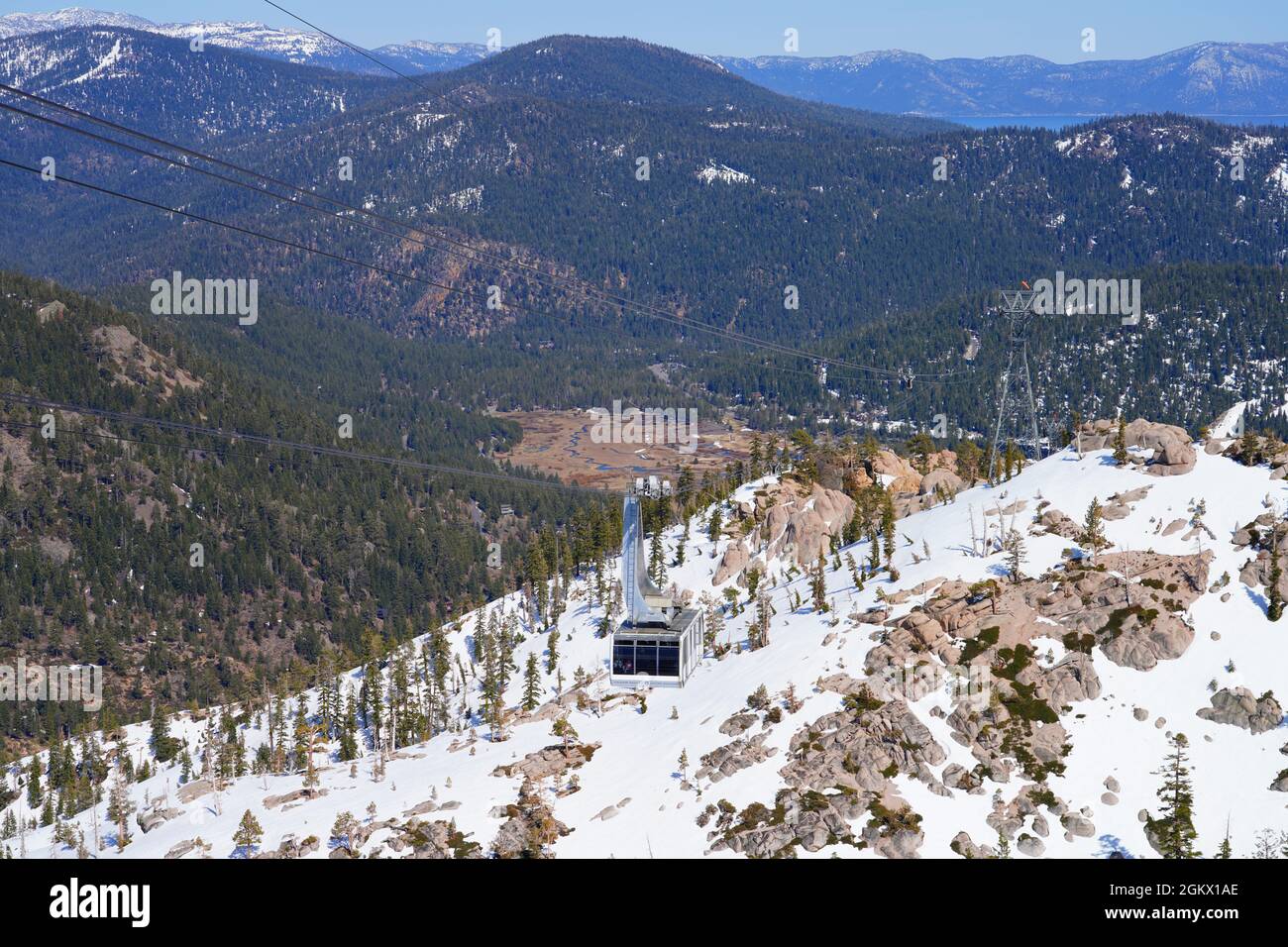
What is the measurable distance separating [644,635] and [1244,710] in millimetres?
44665

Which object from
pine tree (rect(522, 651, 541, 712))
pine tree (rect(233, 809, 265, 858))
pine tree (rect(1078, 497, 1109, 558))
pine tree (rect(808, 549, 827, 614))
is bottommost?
pine tree (rect(233, 809, 265, 858))

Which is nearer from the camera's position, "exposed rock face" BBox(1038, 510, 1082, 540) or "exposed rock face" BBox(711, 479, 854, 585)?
"exposed rock face" BBox(1038, 510, 1082, 540)

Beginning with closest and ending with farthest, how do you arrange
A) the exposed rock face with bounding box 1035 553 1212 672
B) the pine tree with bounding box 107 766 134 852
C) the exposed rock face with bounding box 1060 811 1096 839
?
the exposed rock face with bounding box 1060 811 1096 839 → the exposed rock face with bounding box 1035 553 1212 672 → the pine tree with bounding box 107 766 134 852

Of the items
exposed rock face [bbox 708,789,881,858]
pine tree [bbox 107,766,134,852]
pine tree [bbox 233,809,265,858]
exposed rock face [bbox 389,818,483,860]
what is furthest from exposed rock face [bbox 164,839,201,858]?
exposed rock face [bbox 708,789,881,858]

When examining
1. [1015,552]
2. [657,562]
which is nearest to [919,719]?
[1015,552]

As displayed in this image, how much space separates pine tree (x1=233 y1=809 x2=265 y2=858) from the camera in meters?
105

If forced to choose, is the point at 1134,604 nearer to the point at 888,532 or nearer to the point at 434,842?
the point at 888,532

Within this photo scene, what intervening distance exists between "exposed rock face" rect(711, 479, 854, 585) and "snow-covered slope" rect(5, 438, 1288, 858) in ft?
34.9

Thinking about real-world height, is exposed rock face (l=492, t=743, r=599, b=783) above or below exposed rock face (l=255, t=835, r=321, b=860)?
above

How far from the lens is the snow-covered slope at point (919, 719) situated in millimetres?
94625

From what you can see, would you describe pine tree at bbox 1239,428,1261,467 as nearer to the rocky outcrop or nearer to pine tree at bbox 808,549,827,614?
pine tree at bbox 808,549,827,614

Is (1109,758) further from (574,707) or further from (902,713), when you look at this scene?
(574,707)

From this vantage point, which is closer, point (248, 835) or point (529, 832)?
point (529, 832)

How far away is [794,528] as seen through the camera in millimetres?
155000
